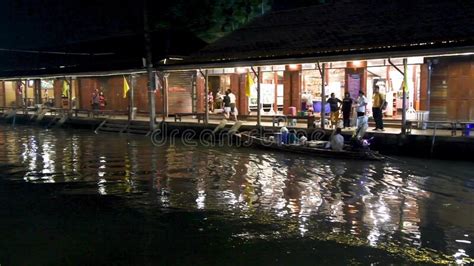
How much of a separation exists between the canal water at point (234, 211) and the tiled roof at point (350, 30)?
16.0 feet

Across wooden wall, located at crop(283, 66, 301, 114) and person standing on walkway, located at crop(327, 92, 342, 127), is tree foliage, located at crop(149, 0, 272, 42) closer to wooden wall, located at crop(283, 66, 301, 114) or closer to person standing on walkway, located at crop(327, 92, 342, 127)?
wooden wall, located at crop(283, 66, 301, 114)

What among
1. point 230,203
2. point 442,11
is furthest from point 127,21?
point 230,203

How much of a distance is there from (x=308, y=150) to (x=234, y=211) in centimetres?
954

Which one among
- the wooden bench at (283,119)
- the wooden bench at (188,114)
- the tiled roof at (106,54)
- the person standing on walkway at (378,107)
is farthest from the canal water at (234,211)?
the tiled roof at (106,54)

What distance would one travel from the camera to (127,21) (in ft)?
147

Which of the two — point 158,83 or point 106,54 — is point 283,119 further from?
point 106,54

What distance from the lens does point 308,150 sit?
2070 centimetres

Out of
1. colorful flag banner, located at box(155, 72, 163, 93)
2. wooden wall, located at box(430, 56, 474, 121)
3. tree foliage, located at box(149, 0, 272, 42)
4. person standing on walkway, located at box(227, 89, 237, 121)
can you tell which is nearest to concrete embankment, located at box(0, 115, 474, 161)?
wooden wall, located at box(430, 56, 474, 121)

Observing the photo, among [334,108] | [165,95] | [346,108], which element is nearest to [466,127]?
[346,108]

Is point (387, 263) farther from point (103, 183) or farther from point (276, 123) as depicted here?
point (276, 123)

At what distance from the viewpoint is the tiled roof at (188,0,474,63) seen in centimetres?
2010

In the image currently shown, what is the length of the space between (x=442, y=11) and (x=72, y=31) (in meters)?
37.9

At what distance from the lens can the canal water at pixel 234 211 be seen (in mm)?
8742

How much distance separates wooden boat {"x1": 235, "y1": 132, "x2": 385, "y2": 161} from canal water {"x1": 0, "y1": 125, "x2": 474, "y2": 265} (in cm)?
49
